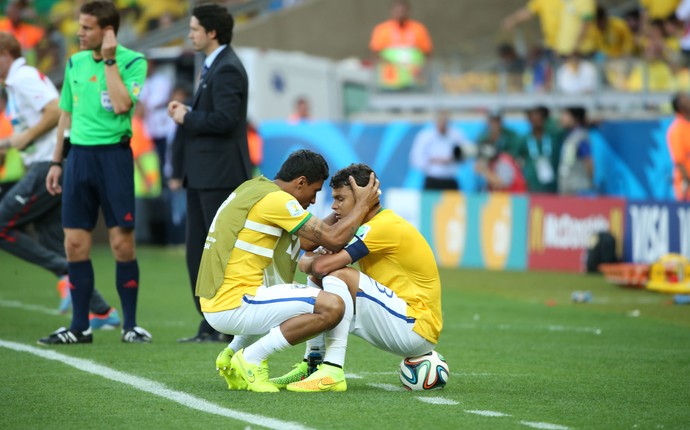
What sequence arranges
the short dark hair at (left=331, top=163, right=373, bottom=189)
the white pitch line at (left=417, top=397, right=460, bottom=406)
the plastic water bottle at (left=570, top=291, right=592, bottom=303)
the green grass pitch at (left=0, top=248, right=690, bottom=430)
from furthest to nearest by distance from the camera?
the plastic water bottle at (left=570, top=291, right=592, bottom=303), the short dark hair at (left=331, top=163, right=373, bottom=189), the white pitch line at (left=417, top=397, right=460, bottom=406), the green grass pitch at (left=0, top=248, right=690, bottom=430)

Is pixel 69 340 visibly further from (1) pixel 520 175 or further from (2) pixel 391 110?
(2) pixel 391 110

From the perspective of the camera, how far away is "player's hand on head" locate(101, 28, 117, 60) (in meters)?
9.29

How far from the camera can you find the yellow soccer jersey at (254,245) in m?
7.35

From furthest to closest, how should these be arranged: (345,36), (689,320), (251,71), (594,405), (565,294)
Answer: (345,36) → (251,71) → (565,294) → (689,320) → (594,405)

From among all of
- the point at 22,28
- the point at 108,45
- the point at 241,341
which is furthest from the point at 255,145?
the point at 241,341

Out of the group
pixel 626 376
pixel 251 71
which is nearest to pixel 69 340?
pixel 626 376

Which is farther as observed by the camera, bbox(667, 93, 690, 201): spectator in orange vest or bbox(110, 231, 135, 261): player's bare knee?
bbox(667, 93, 690, 201): spectator in orange vest

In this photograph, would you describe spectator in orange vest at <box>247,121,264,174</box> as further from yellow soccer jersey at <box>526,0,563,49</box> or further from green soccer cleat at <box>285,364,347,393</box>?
green soccer cleat at <box>285,364,347,393</box>

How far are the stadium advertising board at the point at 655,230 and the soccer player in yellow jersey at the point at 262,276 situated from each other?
891cm

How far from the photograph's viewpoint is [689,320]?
1183 cm

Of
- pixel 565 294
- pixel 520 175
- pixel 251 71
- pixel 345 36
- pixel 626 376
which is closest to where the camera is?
pixel 626 376

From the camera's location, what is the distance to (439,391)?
24.5 ft

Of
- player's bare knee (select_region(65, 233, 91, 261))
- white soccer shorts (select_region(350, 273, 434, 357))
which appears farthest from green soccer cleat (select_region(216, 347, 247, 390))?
player's bare knee (select_region(65, 233, 91, 261))

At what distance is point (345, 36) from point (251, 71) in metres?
4.07
